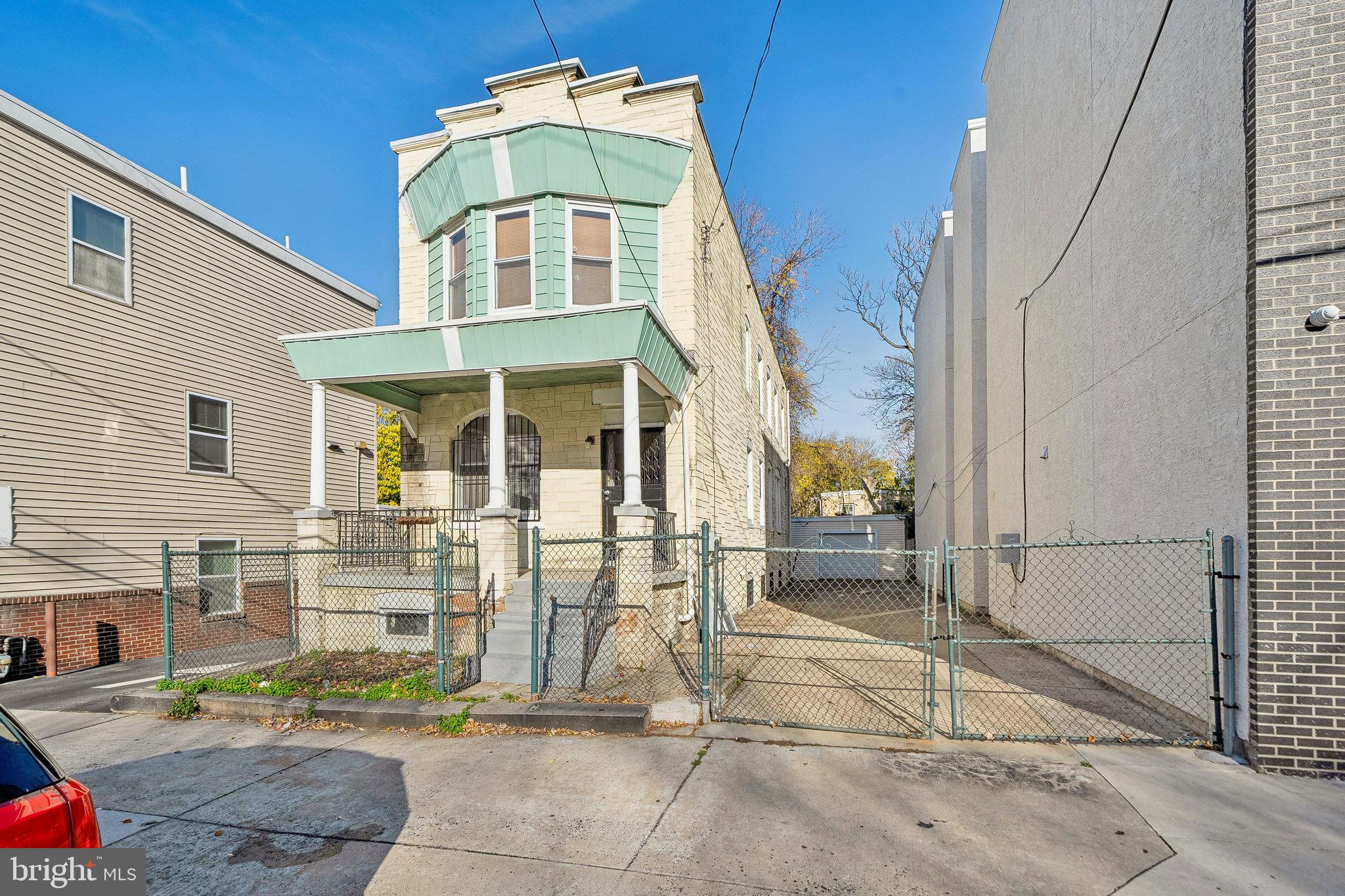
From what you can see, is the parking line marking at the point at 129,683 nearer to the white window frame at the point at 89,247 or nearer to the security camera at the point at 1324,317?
the white window frame at the point at 89,247

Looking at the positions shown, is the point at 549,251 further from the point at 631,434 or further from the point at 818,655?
the point at 818,655

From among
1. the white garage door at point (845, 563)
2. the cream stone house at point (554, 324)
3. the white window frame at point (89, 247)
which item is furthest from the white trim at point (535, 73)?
the white garage door at point (845, 563)

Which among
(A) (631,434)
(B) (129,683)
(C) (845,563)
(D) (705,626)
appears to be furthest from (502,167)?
(C) (845,563)

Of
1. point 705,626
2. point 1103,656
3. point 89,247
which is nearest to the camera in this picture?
point 705,626

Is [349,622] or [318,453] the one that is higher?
[318,453]

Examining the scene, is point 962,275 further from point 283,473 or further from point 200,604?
point 200,604

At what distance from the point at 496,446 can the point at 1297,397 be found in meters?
7.30

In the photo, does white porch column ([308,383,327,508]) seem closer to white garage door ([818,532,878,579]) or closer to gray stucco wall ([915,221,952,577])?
gray stucco wall ([915,221,952,577])

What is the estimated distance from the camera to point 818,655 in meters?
9.33

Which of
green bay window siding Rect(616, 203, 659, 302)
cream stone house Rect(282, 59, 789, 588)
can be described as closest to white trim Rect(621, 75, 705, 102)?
cream stone house Rect(282, 59, 789, 588)

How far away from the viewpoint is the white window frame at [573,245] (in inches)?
370

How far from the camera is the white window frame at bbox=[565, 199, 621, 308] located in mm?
9406

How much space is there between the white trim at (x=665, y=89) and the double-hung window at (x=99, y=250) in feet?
26.9

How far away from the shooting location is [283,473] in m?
13.7
